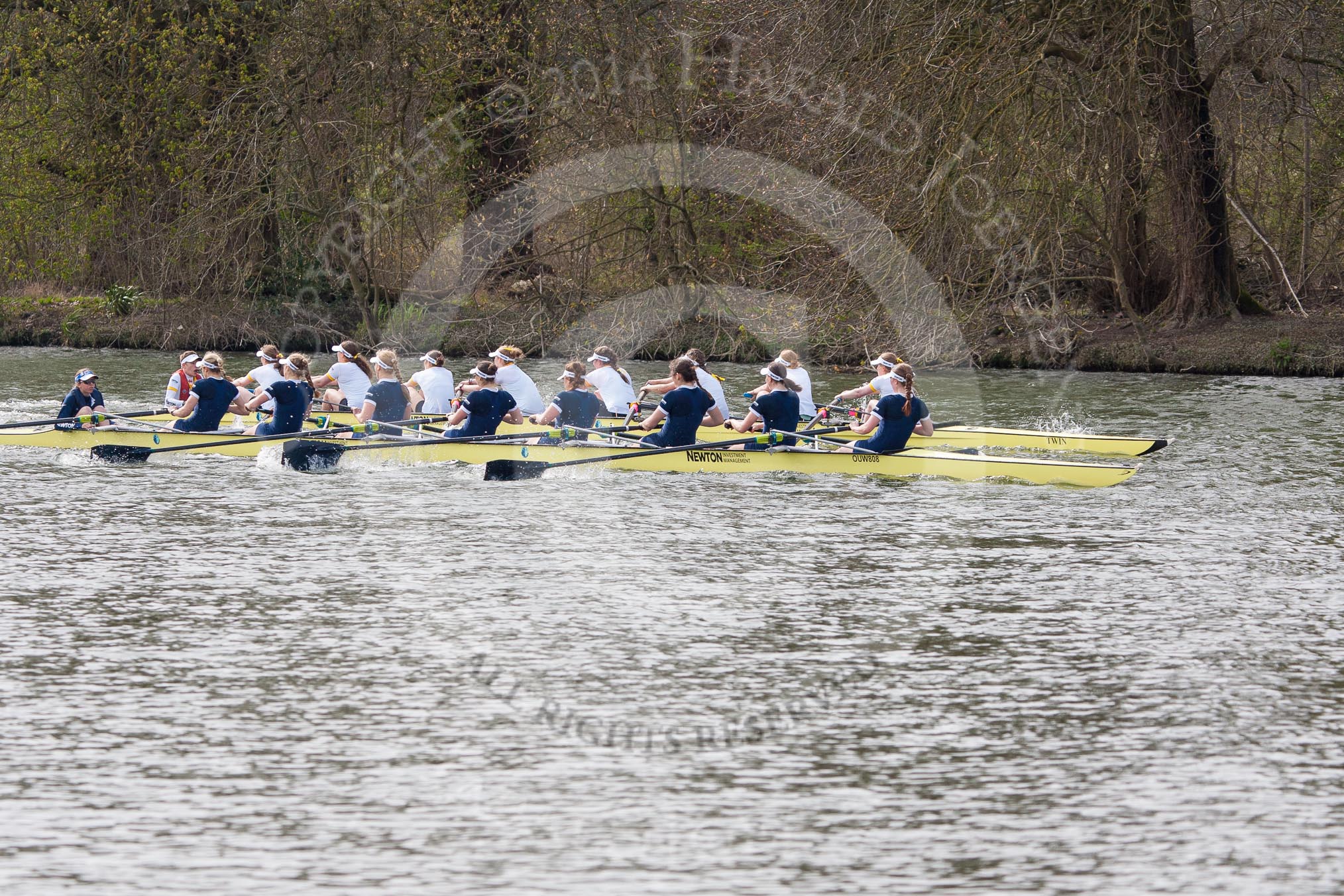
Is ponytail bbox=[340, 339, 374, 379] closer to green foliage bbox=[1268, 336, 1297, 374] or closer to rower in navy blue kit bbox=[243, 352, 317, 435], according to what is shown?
rower in navy blue kit bbox=[243, 352, 317, 435]

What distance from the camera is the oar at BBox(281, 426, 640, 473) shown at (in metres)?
18.8

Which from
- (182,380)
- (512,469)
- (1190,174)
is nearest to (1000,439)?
(512,469)

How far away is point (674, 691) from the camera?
9.80 m

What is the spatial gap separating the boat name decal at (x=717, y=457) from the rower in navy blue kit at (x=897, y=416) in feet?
3.48

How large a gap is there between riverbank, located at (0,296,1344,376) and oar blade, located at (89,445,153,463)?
10.2 meters

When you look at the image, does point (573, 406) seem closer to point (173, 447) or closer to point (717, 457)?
point (717, 457)

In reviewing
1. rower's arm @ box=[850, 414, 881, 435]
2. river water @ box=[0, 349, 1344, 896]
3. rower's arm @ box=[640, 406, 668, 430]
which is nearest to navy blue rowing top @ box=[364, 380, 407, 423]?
river water @ box=[0, 349, 1344, 896]

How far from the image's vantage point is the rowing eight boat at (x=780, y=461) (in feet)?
56.5

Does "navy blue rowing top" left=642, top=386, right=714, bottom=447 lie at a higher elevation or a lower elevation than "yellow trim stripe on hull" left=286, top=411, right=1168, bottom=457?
higher

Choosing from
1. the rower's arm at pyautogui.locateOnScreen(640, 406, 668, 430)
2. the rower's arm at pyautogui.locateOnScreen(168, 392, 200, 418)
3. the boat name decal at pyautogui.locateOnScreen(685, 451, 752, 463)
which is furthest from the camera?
the rower's arm at pyautogui.locateOnScreen(168, 392, 200, 418)

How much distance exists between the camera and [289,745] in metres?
8.67

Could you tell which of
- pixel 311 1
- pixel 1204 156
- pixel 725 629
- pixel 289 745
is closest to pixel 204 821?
pixel 289 745

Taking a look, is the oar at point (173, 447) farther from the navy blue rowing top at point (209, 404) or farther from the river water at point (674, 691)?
the river water at point (674, 691)

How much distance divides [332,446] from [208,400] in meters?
1.83
